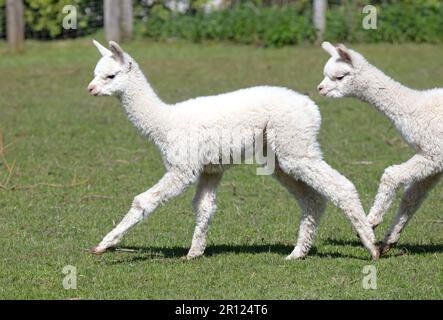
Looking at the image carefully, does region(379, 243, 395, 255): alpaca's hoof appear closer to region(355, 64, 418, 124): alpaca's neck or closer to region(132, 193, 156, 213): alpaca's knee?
region(355, 64, 418, 124): alpaca's neck

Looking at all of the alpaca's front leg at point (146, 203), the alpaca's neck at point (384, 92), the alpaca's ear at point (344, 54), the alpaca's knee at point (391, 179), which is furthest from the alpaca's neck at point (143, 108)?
the alpaca's knee at point (391, 179)

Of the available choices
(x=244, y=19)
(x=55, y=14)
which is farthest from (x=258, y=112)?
(x=55, y=14)

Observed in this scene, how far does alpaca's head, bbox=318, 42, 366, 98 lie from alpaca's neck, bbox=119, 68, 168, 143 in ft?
3.67

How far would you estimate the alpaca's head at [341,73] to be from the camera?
21.9ft

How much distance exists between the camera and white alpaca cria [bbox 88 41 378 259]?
638 centimetres

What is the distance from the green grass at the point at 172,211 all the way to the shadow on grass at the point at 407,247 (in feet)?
0.05

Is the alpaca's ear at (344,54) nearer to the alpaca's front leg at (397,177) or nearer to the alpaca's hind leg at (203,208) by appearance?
the alpaca's front leg at (397,177)

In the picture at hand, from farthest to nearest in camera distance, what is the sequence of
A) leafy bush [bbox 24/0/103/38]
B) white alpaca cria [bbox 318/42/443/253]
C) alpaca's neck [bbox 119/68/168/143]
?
leafy bush [bbox 24/0/103/38]
alpaca's neck [bbox 119/68/168/143]
white alpaca cria [bbox 318/42/443/253]

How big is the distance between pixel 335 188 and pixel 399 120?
71cm

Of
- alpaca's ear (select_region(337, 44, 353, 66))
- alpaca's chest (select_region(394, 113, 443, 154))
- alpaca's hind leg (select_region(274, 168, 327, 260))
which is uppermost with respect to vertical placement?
alpaca's ear (select_region(337, 44, 353, 66))

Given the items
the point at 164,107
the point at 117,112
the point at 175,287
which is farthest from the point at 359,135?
the point at 175,287

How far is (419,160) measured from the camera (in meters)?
6.43

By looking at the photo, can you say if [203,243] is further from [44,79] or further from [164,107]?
[44,79]

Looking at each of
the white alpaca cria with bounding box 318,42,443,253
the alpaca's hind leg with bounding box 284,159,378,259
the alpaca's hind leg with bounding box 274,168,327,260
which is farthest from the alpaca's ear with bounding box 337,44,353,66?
the alpaca's hind leg with bounding box 274,168,327,260
